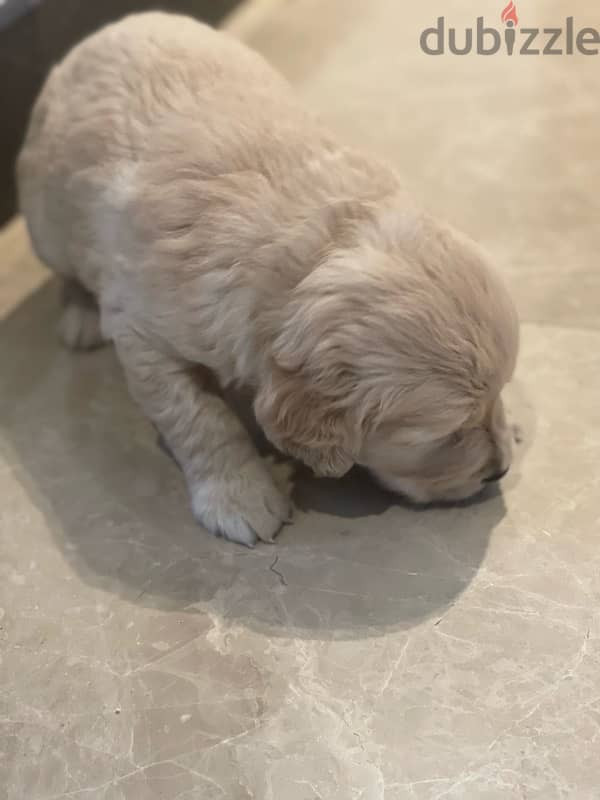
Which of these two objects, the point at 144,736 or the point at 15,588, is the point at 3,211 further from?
the point at 144,736

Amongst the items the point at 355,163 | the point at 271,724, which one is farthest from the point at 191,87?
the point at 271,724

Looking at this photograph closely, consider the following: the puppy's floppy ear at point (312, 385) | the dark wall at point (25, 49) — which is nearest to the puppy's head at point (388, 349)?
the puppy's floppy ear at point (312, 385)

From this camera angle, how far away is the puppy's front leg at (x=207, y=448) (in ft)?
8.18

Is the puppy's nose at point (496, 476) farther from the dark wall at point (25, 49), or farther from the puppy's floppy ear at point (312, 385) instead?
the dark wall at point (25, 49)

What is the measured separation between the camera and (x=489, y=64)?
4.57 metres

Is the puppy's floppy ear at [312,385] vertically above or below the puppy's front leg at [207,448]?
above

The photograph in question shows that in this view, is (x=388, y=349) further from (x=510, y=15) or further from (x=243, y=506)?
(x=510, y=15)

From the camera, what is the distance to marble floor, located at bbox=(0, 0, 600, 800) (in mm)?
2018

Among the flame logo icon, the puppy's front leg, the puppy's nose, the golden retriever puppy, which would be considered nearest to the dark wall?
the golden retriever puppy

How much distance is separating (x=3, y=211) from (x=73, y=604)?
6.94ft

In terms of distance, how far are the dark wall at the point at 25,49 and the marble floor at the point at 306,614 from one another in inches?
34.5

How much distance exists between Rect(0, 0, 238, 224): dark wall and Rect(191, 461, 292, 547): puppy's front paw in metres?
1.99

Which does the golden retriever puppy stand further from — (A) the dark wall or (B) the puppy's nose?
(A) the dark wall

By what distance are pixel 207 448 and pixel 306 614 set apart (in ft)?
1.86
